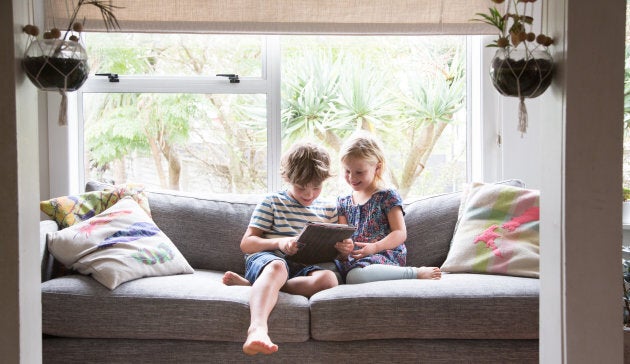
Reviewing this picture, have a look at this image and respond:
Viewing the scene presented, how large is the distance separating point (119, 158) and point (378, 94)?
1428 millimetres

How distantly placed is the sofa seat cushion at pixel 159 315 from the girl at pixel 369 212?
19.7 inches

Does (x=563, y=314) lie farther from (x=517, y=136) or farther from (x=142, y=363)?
(x=517, y=136)

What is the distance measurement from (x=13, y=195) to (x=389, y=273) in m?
1.52

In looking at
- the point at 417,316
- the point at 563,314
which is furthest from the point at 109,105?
the point at 563,314

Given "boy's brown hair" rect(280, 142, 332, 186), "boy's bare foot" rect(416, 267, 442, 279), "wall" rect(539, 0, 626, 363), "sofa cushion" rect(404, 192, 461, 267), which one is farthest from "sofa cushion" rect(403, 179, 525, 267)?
"wall" rect(539, 0, 626, 363)

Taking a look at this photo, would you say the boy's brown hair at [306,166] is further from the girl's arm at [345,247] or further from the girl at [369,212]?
the girl's arm at [345,247]

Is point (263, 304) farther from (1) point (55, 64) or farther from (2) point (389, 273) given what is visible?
(1) point (55, 64)

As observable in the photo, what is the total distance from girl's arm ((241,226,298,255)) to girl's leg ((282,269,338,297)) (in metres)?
0.14

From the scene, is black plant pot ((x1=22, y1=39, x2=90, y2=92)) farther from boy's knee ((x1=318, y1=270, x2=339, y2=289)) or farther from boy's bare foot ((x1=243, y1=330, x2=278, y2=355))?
boy's knee ((x1=318, y1=270, x2=339, y2=289))

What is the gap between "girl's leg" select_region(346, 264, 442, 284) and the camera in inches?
115

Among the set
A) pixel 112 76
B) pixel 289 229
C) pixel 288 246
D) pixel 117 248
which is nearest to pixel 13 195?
Answer: pixel 117 248

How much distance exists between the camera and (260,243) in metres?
3.08

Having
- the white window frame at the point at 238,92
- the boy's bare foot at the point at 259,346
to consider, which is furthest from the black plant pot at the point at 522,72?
the white window frame at the point at 238,92

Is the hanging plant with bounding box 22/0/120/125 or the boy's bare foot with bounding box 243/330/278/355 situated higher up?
the hanging plant with bounding box 22/0/120/125
